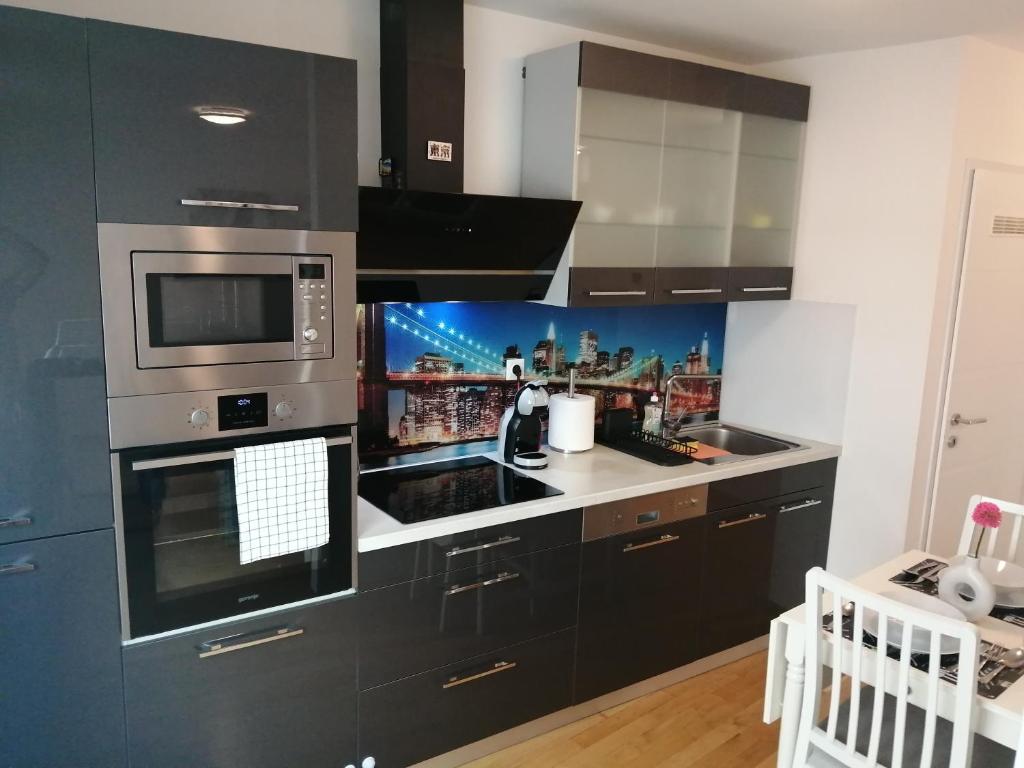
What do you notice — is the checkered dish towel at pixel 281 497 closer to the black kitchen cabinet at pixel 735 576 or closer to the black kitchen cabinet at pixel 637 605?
the black kitchen cabinet at pixel 637 605

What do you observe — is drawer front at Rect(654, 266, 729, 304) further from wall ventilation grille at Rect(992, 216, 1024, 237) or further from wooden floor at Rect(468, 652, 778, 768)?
wooden floor at Rect(468, 652, 778, 768)

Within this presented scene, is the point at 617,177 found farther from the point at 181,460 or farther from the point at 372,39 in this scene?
the point at 181,460

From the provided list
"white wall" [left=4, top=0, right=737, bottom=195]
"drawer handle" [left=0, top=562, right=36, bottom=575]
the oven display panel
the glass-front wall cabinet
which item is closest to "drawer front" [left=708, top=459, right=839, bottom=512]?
the glass-front wall cabinet

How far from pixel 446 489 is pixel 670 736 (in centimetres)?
118

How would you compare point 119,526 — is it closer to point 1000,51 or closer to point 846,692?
point 846,692

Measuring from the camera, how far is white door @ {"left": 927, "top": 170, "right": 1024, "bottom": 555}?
10.2ft

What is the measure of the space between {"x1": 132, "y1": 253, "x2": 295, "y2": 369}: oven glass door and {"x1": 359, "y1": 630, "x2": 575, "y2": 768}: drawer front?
1.07 m

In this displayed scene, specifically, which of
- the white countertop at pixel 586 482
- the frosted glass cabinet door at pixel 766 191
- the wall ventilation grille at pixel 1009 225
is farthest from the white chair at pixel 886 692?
the wall ventilation grille at pixel 1009 225

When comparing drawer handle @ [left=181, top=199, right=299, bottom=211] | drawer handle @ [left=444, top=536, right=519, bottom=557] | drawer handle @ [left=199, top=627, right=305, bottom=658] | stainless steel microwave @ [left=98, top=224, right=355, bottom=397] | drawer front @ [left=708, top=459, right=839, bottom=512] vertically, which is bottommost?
drawer handle @ [left=199, top=627, right=305, bottom=658]

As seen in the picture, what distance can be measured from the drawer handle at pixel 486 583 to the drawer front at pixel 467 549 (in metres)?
0.06

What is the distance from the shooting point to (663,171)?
118 inches

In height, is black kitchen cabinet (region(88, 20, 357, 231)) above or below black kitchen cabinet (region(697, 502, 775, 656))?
above

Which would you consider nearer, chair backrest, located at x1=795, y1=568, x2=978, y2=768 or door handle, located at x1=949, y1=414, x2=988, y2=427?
chair backrest, located at x1=795, y1=568, x2=978, y2=768

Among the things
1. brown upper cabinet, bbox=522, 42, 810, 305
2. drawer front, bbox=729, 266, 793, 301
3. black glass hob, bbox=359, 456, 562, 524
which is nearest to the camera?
black glass hob, bbox=359, 456, 562, 524
